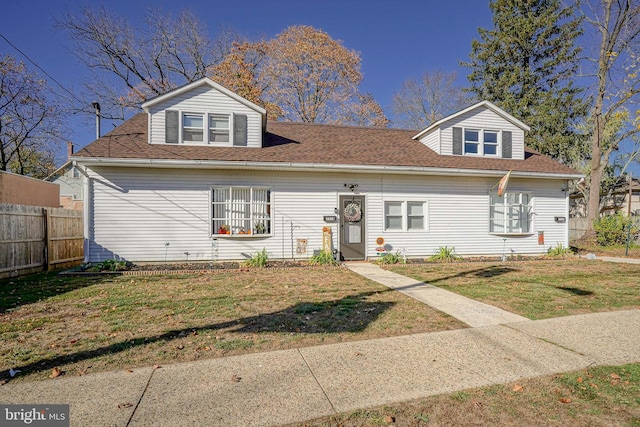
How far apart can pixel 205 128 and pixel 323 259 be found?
576 centimetres

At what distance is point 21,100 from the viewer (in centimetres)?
2123

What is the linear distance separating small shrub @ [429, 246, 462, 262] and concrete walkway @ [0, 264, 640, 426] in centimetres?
702

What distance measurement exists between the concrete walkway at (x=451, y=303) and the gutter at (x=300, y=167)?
12.1ft

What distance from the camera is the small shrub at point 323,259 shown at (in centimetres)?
1051

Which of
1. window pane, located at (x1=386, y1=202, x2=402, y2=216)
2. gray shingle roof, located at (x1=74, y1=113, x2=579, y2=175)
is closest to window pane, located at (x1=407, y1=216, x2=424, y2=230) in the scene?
window pane, located at (x1=386, y1=202, x2=402, y2=216)

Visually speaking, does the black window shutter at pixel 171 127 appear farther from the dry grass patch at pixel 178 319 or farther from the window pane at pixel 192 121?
the dry grass patch at pixel 178 319

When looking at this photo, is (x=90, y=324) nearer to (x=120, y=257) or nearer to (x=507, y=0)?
(x=120, y=257)

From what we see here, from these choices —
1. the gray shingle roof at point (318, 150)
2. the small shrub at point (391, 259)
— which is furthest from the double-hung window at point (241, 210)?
the small shrub at point (391, 259)

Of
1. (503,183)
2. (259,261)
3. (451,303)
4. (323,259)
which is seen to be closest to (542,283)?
(451,303)

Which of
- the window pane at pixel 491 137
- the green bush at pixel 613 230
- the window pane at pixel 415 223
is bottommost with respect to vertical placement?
the green bush at pixel 613 230

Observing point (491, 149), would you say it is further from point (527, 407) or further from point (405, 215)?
point (527, 407)

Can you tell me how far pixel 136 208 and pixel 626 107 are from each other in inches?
977

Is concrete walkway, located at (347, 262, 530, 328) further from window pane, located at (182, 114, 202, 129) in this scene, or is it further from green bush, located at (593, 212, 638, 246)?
green bush, located at (593, 212, 638, 246)

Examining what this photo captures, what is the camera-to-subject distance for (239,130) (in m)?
11.1
